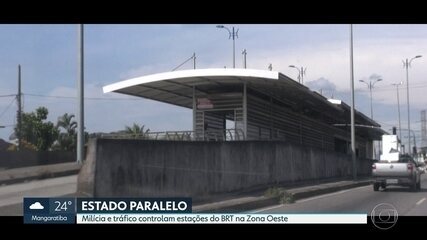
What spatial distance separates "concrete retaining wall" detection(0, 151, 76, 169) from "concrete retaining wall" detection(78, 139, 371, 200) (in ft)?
32.8

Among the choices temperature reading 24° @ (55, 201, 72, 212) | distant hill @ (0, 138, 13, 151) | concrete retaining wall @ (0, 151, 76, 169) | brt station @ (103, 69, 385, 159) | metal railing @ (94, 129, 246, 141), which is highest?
brt station @ (103, 69, 385, 159)

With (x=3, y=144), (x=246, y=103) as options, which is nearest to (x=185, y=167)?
(x=3, y=144)

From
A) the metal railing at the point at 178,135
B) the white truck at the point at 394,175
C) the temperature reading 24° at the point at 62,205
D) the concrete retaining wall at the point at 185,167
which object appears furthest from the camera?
the white truck at the point at 394,175

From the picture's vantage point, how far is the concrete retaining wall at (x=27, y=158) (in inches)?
1000

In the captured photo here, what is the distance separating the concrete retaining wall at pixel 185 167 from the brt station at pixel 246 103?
162 centimetres

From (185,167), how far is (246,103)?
11234 mm

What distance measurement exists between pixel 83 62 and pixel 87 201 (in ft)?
32.5

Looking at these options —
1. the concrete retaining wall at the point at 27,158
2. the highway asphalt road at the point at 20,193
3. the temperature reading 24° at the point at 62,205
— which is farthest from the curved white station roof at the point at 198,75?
the temperature reading 24° at the point at 62,205

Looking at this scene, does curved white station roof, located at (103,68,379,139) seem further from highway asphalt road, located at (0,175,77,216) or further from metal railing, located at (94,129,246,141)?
highway asphalt road, located at (0,175,77,216)

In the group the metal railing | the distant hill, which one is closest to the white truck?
the metal railing

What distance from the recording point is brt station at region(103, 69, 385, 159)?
79.4 feet

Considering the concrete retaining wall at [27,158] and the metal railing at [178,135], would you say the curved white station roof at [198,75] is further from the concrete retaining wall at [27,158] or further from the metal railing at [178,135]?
the concrete retaining wall at [27,158]

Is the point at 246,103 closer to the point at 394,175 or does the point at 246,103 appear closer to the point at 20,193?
the point at 394,175

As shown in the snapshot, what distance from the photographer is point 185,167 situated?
17266mm
